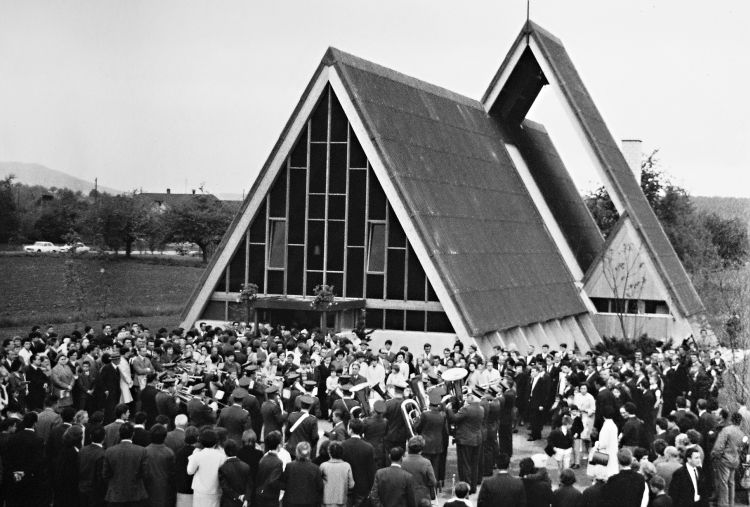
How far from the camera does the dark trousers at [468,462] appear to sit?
18.3 metres

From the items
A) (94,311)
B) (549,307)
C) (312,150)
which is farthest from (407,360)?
(94,311)

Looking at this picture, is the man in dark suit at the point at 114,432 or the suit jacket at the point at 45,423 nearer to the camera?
the man in dark suit at the point at 114,432

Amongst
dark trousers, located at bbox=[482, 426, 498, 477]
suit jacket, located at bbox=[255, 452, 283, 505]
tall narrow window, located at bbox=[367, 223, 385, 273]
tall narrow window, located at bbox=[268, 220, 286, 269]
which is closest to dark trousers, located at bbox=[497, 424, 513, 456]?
dark trousers, located at bbox=[482, 426, 498, 477]

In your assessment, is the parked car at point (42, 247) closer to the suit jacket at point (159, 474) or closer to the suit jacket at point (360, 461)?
the suit jacket at point (159, 474)

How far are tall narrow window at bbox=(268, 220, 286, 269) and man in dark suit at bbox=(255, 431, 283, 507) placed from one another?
21185mm

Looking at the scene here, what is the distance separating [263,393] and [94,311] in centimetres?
3012

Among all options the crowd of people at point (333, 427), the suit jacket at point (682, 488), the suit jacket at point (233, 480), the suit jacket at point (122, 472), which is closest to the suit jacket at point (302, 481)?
the crowd of people at point (333, 427)

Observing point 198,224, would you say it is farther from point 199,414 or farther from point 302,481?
point 302,481

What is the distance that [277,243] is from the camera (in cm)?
3509

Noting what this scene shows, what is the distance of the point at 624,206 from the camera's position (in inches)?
1644


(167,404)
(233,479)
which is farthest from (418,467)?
(167,404)

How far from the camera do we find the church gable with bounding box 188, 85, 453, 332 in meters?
33.8

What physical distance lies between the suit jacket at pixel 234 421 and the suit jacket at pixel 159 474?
7.15ft

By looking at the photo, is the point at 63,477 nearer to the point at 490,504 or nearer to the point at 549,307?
the point at 490,504
